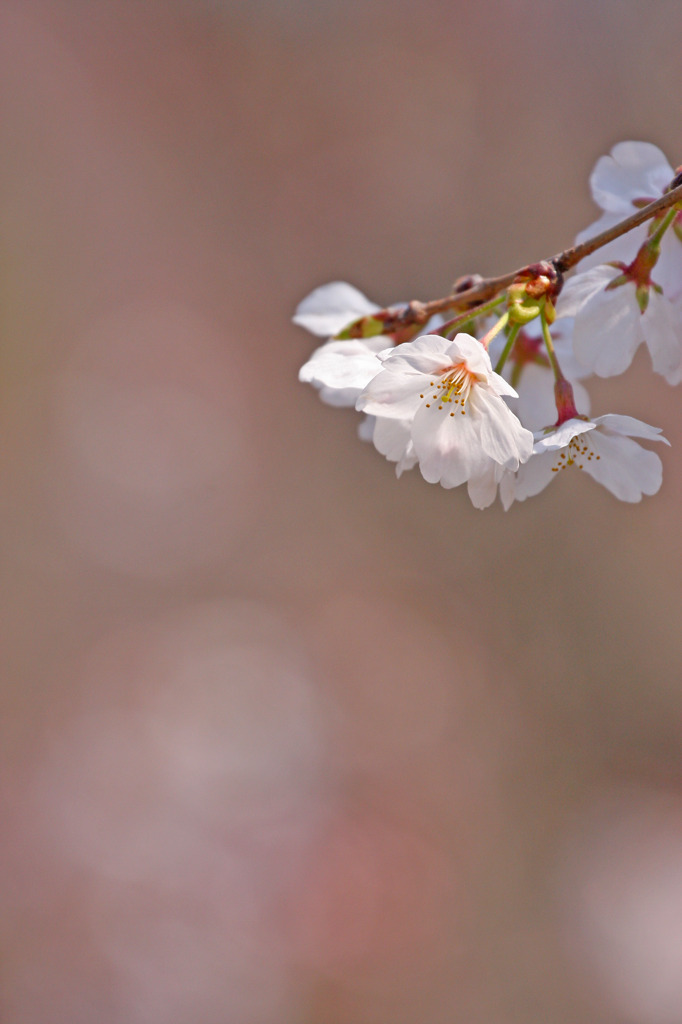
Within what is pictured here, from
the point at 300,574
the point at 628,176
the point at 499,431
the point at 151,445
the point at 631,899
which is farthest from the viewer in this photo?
the point at 151,445

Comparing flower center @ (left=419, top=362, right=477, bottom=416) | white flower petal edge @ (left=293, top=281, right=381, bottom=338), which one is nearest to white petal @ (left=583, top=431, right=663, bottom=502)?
flower center @ (left=419, top=362, right=477, bottom=416)

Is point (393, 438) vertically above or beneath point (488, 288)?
beneath

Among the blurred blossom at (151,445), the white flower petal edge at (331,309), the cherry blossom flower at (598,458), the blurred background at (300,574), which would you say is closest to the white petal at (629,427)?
the cherry blossom flower at (598,458)

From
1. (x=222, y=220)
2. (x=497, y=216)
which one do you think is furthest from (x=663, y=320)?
(x=222, y=220)

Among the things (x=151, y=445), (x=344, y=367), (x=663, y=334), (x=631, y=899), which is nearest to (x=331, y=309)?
(x=344, y=367)

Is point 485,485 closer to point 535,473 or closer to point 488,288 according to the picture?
point 535,473

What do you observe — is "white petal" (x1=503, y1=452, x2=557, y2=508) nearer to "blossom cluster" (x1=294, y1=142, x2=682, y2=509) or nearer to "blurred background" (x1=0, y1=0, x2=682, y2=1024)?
"blossom cluster" (x1=294, y1=142, x2=682, y2=509)
